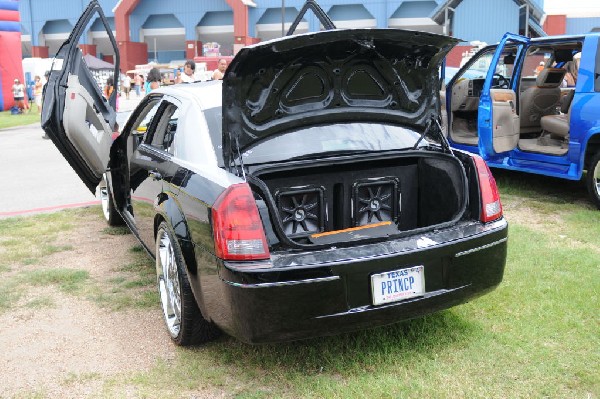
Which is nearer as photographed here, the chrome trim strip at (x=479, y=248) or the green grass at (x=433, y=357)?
the green grass at (x=433, y=357)

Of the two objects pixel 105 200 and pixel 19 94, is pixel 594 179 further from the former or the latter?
pixel 19 94

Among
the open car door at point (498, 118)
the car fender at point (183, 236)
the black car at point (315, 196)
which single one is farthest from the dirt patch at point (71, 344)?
the open car door at point (498, 118)

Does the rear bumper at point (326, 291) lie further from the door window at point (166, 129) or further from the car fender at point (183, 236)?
the door window at point (166, 129)

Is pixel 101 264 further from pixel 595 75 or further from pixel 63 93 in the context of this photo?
pixel 595 75

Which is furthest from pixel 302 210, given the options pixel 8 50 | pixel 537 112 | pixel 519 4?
pixel 519 4

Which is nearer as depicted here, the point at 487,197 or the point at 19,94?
the point at 487,197

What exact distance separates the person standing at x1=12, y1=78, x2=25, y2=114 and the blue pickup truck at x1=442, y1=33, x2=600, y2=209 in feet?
72.2

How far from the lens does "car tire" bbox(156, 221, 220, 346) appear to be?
354cm

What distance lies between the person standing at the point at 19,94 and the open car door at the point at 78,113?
22.0 meters

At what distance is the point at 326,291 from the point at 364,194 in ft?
3.68

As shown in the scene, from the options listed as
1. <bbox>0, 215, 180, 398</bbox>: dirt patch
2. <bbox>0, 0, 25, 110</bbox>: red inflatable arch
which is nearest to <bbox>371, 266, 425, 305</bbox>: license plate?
<bbox>0, 215, 180, 398</bbox>: dirt patch

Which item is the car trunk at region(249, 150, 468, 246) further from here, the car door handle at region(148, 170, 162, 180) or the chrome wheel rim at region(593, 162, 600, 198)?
the chrome wheel rim at region(593, 162, 600, 198)

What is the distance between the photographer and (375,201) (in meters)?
4.00

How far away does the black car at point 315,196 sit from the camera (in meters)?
3.06
